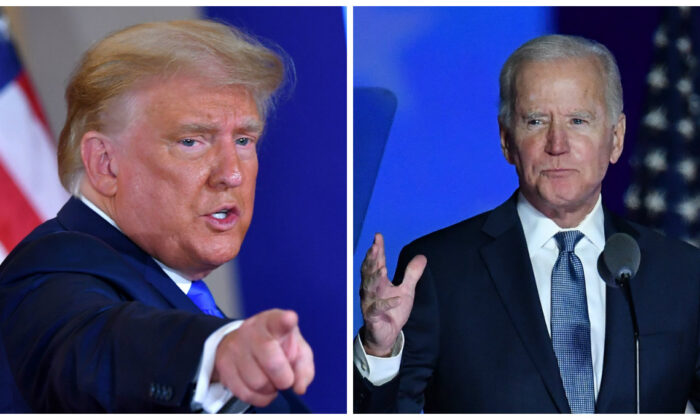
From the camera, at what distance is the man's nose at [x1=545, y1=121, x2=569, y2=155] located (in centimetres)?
301

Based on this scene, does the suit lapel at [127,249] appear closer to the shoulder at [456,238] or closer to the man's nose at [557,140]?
the shoulder at [456,238]

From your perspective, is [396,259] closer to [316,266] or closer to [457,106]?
[316,266]

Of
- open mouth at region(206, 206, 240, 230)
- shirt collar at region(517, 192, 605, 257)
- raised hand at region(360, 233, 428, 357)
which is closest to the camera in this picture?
open mouth at region(206, 206, 240, 230)

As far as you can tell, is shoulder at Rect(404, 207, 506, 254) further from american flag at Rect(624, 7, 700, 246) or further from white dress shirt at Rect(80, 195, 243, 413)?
white dress shirt at Rect(80, 195, 243, 413)

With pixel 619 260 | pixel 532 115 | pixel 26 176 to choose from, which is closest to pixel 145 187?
pixel 26 176

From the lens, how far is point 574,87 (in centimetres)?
303

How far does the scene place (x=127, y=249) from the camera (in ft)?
8.36

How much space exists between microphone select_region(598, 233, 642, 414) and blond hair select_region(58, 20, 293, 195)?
1.20 m

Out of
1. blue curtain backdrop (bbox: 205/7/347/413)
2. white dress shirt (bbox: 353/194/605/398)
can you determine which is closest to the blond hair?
blue curtain backdrop (bbox: 205/7/347/413)

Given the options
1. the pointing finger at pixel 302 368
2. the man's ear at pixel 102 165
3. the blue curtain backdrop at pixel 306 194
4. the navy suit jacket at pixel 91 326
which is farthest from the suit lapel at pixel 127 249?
the pointing finger at pixel 302 368

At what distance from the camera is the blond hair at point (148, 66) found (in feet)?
9.08

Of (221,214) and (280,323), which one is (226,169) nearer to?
(221,214)

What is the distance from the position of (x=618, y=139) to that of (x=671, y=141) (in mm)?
200
